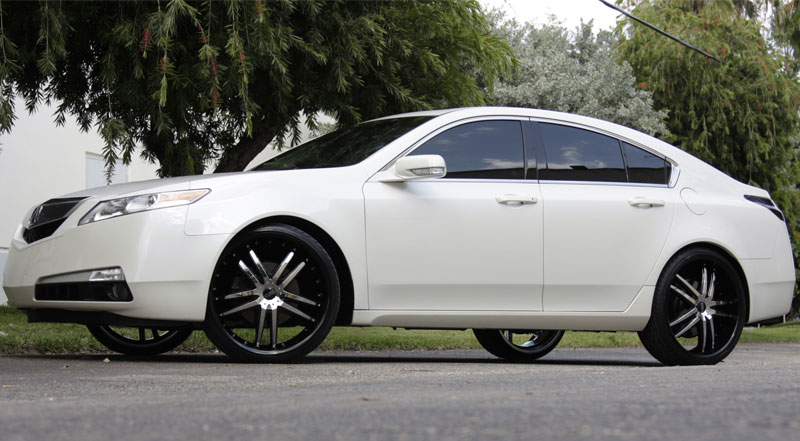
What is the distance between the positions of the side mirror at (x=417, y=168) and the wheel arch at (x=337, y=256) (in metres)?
0.49

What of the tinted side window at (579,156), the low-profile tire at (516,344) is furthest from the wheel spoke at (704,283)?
the low-profile tire at (516,344)

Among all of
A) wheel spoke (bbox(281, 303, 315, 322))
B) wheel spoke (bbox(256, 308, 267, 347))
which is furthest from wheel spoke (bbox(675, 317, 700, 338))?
wheel spoke (bbox(256, 308, 267, 347))

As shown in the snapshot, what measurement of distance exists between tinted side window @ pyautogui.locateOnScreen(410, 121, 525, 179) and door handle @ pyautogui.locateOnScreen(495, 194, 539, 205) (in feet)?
0.57

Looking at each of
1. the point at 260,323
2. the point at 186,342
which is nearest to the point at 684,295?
the point at 260,323

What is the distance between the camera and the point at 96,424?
3.33m

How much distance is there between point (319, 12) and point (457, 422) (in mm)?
6445

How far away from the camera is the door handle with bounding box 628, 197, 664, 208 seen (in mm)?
7227

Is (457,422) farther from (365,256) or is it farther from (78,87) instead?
(78,87)

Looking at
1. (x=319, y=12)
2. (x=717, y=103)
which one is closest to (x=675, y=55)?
(x=717, y=103)

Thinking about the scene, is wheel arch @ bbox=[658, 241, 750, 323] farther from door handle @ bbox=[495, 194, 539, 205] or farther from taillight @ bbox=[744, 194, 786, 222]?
door handle @ bbox=[495, 194, 539, 205]

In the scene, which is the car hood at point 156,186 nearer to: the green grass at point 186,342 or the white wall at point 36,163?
the green grass at point 186,342

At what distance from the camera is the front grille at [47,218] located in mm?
6500

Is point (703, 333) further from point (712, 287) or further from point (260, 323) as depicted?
point (260, 323)

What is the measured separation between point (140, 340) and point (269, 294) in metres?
1.92
